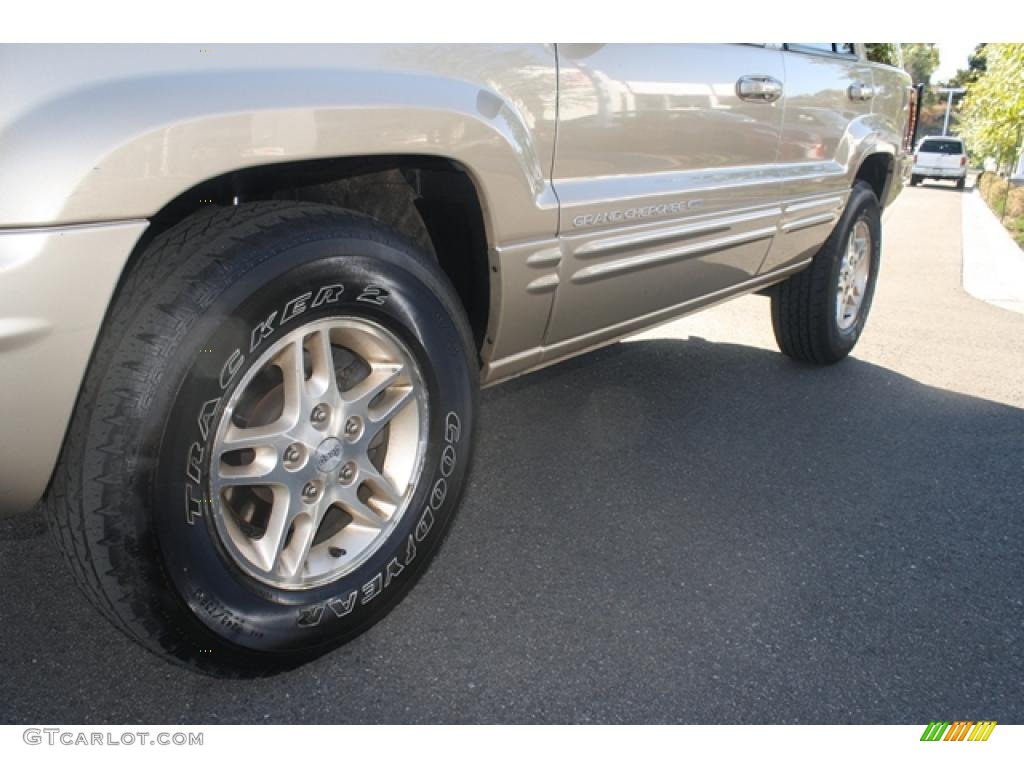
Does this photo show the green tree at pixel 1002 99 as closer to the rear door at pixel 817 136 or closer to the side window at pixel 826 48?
the side window at pixel 826 48

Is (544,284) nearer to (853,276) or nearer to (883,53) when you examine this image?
(853,276)

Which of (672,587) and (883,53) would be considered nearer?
(672,587)

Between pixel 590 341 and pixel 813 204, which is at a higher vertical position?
pixel 813 204

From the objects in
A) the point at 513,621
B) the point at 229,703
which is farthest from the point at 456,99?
the point at 229,703

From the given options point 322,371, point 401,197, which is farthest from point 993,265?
point 322,371

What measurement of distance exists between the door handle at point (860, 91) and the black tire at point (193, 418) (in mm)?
2545

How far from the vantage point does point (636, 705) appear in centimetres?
192

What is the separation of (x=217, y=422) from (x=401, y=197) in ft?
3.14

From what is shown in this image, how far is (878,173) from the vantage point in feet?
14.6

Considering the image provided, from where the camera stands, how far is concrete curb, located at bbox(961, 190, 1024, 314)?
6953 mm

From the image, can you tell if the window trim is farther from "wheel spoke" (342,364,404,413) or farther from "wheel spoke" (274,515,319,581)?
"wheel spoke" (274,515,319,581)

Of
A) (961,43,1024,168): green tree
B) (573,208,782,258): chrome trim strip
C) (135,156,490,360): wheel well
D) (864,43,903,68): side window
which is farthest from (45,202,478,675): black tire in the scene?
(961,43,1024,168): green tree

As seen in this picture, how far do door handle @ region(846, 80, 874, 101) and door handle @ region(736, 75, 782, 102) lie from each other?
0.81m
